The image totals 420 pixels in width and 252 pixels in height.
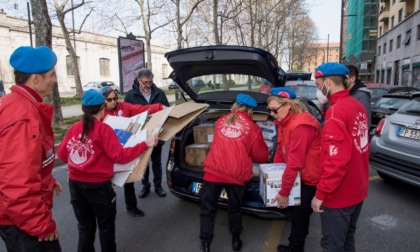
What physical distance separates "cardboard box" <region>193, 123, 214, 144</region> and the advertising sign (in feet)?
23.4

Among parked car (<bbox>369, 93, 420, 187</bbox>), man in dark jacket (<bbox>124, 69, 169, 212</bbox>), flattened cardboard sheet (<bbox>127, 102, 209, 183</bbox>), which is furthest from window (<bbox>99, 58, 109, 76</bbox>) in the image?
flattened cardboard sheet (<bbox>127, 102, 209, 183</bbox>)

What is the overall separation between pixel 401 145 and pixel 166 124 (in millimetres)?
3309

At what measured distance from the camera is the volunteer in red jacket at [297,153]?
2.39 m

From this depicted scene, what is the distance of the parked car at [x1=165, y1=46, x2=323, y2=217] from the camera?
3225 mm

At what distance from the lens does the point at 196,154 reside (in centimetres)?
382

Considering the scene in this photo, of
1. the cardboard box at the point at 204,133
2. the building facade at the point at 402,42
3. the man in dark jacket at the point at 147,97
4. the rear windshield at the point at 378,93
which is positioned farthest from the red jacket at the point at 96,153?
the building facade at the point at 402,42

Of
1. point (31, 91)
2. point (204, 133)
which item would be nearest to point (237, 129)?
point (204, 133)

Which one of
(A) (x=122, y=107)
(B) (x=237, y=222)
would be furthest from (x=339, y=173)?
(A) (x=122, y=107)

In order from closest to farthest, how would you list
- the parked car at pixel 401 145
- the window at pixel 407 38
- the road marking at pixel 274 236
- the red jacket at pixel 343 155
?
the red jacket at pixel 343 155 < the road marking at pixel 274 236 < the parked car at pixel 401 145 < the window at pixel 407 38

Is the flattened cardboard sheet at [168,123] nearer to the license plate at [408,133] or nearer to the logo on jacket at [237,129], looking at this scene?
the logo on jacket at [237,129]

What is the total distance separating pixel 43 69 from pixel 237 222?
217 cm

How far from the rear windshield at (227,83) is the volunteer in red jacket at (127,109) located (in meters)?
0.81

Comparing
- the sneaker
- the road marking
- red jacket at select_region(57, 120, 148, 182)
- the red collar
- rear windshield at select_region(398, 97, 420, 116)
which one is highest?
the red collar

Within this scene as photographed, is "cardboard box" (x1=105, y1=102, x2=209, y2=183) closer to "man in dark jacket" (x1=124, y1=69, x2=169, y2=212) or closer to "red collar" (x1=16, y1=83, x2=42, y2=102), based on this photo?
"red collar" (x1=16, y1=83, x2=42, y2=102)
